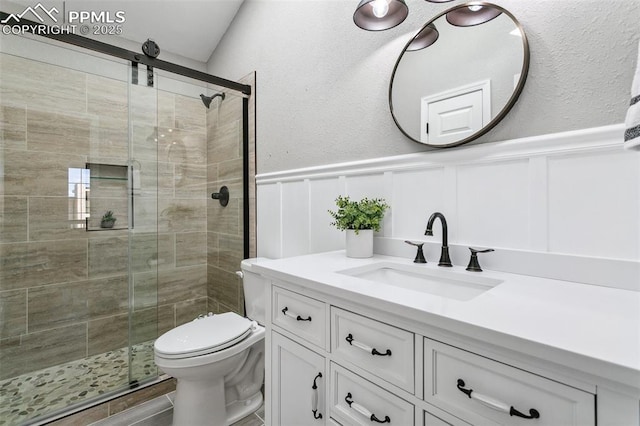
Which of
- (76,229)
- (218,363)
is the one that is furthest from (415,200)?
(76,229)

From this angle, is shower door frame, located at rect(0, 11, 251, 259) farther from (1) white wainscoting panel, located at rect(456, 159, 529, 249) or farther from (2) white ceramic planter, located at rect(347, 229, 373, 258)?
(1) white wainscoting panel, located at rect(456, 159, 529, 249)

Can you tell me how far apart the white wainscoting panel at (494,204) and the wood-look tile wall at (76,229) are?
195cm

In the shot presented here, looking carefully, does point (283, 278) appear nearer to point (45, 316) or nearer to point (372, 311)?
point (372, 311)

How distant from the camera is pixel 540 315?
57 cm

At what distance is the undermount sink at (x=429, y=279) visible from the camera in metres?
0.91

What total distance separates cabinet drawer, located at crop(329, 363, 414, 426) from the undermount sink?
1.03 ft

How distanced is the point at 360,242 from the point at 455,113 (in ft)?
1.98

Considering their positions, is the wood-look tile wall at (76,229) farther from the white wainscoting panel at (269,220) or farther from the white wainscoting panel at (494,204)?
the white wainscoting panel at (494,204)

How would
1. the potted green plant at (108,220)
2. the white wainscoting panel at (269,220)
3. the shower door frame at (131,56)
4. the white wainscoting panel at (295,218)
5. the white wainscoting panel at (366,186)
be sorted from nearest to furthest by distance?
1. the white wainscoting panel at (366,186)
2. the shower door frame at (131,56)
3. the white wainscoting panel at (295,218)
4. the white wainscoting panel at (269,220)
5. the potted green plant at (108,220)

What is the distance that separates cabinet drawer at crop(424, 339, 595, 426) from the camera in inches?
17.9

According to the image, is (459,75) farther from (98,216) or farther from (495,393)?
(98,216)

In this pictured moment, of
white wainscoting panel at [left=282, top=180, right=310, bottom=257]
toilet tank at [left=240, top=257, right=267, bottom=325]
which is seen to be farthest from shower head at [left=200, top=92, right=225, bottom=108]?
toilet tank at [left=240, top=257, right=267, bottom=325]

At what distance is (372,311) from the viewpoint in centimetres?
72

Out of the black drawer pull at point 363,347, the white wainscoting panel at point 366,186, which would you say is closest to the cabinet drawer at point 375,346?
the black drawer pull at point 363,347
